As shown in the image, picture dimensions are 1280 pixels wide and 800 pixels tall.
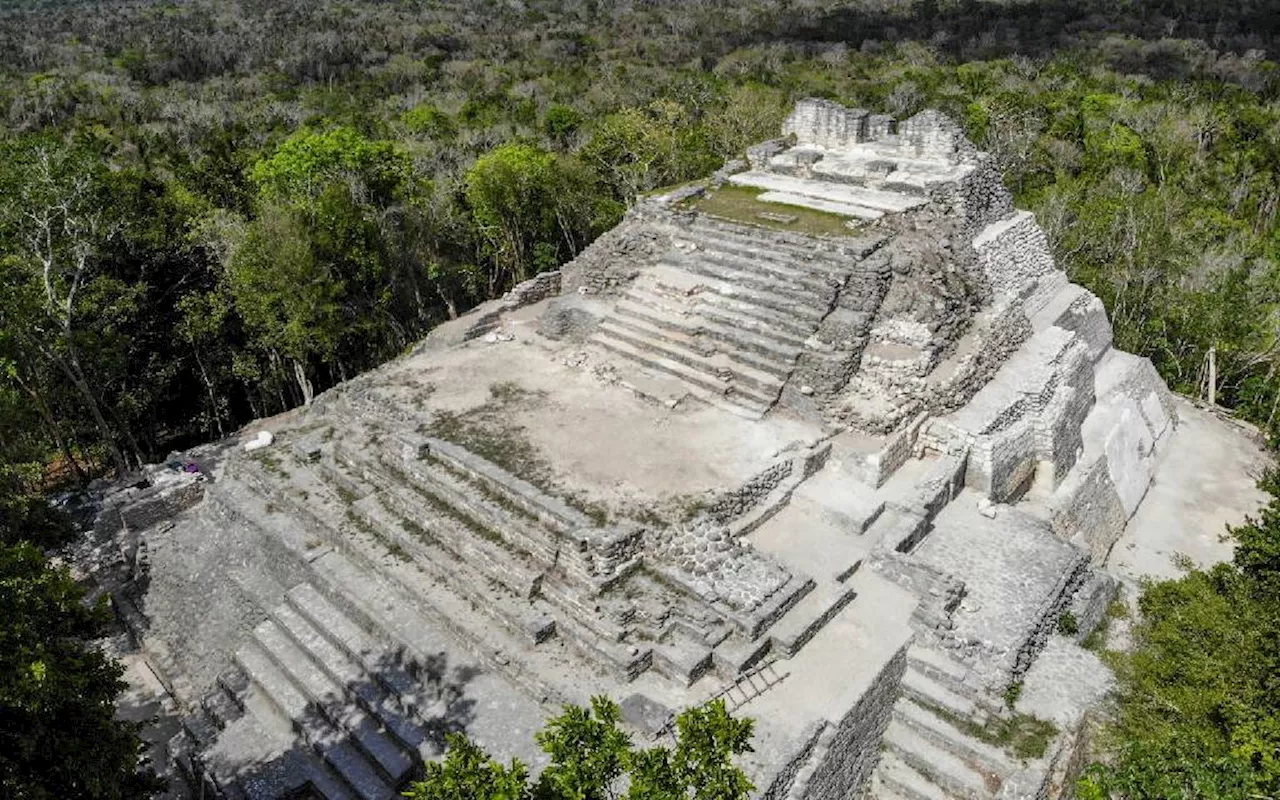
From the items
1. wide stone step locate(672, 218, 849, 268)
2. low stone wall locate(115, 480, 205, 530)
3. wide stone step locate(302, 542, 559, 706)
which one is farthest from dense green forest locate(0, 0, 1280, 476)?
wide stone step locate(672, 218, 849, 268)

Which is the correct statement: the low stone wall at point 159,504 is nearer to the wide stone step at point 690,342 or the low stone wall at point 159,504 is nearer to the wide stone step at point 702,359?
the wide stone step at point 702,359

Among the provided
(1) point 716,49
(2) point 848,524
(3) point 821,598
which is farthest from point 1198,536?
(1) point 716,49

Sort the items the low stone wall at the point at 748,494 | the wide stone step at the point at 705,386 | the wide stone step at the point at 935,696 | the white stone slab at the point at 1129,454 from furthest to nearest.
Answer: the white stone slab at the point at 1129,454, the wide stone step at the point at 705,386, the low stone wall at the point at 748,494, the wide stone step at the point at 935,696

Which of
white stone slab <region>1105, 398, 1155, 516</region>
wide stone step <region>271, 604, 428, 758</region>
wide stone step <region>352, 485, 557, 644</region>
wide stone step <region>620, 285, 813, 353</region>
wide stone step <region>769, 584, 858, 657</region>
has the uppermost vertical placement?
wide stone step <region>620, 285, 813, 353</region>

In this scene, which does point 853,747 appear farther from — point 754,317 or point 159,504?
point 159,504

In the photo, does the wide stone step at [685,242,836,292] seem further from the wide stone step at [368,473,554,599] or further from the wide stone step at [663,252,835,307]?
the wide stone step at [368,473,554,599]

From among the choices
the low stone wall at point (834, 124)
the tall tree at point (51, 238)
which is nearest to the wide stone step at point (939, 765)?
the tall tree at point (51, 238)
